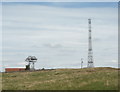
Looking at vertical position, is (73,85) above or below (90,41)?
below

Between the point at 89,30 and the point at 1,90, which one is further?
the point at 89,30

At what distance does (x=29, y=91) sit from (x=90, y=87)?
5859 millimetres

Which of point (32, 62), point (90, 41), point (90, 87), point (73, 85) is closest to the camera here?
point (90, 87)

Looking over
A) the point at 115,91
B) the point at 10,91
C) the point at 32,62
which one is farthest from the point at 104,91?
the point at 32,62

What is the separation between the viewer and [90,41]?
6259 centimetres

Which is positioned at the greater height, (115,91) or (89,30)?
(89,30)

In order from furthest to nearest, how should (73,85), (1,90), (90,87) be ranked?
(1,90) → (73,85) → (90,87)

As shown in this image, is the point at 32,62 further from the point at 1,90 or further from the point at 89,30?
the point at 1,90

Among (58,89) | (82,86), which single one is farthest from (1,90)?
(82,86)

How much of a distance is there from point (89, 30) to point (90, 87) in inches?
1521

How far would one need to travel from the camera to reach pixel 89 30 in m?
64.2

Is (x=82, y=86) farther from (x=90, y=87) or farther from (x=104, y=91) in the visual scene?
(x=104, y=91)

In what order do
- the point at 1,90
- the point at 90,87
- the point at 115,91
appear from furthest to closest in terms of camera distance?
the point at 1,90 → the point at 90,87 → the point at 115,91

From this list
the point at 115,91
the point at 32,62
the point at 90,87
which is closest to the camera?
the point at 115,91
